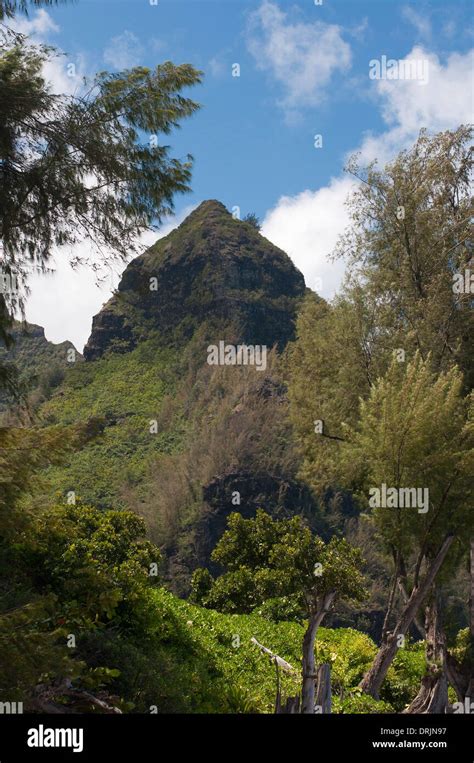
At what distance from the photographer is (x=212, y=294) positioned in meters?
91.3

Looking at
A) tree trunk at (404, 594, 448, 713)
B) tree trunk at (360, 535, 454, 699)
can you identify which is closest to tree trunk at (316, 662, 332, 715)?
tree trunk at (404, 594, 448, 713)

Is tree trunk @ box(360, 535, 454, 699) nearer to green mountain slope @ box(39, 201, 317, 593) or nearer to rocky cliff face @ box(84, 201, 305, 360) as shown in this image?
green mountain slope @ box(39, 201, 317, 593)

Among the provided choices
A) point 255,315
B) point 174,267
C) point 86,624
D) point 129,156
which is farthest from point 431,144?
point 174,267

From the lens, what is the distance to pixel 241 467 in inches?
2721

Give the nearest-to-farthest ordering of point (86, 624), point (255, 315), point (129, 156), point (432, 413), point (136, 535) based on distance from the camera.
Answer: point (129, 156), point (86, 624), point (432, 413), point (136, 535), point (255, 315)

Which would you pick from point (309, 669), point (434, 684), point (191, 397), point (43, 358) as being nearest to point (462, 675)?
point (434, 684)

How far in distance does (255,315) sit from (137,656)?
267 feet

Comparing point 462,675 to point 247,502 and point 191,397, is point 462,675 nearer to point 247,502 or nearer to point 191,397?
point 247,502

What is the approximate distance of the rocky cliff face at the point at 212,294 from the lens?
3565 inches

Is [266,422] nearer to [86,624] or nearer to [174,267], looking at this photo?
[174,267]

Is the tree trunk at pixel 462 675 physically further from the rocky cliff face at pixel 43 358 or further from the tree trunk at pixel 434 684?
the rocky cliff face at pixel 43 358

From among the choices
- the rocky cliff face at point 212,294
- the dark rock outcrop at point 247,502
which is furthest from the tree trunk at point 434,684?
the rocky cliff face at point 212,294

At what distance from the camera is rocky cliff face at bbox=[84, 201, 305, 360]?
90.6 m

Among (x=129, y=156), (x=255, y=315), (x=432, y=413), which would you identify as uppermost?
(x=255, y=315)
